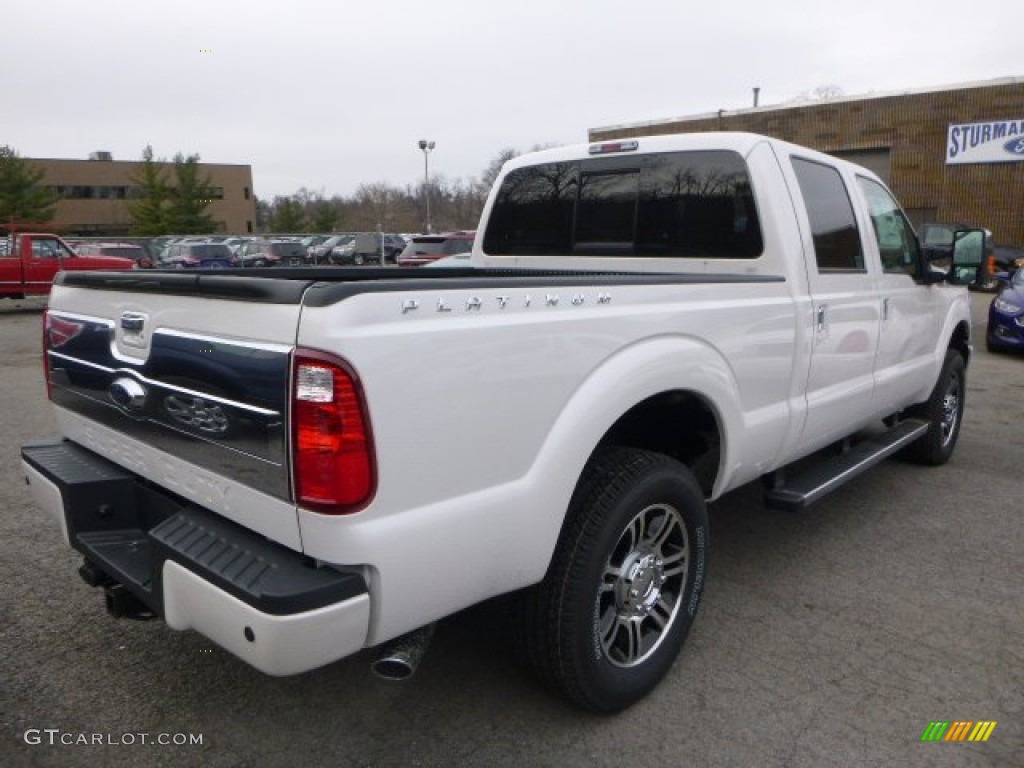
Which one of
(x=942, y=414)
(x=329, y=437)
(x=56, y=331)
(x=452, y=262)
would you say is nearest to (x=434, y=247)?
(x=452, y=262)

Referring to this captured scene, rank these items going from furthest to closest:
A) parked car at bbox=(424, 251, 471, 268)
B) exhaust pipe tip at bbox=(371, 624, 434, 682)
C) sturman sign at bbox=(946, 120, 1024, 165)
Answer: sturman sign at bbox=(946, 120, 1024, 165) → parked car at bbox=(424, 251, 471, 268) → exhaust pipe tip at bbox=(371, 624, 434, 682)

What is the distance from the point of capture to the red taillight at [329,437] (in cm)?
179

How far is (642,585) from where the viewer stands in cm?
273

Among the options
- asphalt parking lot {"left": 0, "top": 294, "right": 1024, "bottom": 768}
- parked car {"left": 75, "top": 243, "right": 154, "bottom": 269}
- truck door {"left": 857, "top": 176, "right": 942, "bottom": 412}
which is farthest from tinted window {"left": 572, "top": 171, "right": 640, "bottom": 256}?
parked car {"left": 75, "top": 243, "right": 154, "bottom": 269}

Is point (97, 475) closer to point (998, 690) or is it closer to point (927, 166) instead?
point (998, 690)

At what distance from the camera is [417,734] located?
254 centimetres

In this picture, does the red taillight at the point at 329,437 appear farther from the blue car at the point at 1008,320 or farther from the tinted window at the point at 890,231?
the blue car at the point at 1008,320

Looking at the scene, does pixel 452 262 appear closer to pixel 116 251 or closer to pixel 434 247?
pixel 434 247

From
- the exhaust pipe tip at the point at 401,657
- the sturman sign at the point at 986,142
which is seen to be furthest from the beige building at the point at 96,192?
the exhaust pipe tip at the point at 401,657

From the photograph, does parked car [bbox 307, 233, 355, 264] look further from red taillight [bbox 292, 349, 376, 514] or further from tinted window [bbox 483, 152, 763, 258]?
red taillight [bbox 292, 349, 376, 514]

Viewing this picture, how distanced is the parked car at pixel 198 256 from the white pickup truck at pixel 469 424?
24.2m

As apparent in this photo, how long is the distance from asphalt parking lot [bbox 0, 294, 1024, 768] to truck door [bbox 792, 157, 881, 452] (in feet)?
Result: 2.58

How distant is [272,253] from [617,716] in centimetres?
3152

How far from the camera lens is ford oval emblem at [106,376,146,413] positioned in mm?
2326
